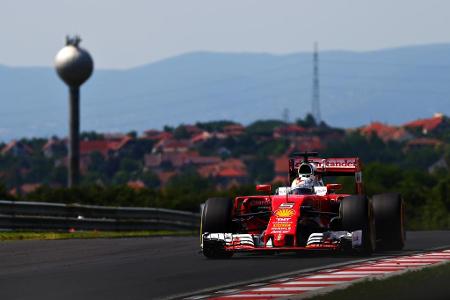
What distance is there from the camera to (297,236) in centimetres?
2027

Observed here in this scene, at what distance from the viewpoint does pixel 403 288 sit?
14672 mm

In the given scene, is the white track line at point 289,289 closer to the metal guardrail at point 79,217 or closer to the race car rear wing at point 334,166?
the race car rear wing at point 334,166

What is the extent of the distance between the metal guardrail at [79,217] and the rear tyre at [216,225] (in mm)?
10040

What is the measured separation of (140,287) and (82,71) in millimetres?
76787

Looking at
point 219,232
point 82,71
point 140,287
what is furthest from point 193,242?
point 82,71

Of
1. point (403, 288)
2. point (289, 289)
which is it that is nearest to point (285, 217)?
point (289, 289)

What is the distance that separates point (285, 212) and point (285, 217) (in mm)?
115

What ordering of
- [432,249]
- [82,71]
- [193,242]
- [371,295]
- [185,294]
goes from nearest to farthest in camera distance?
[371,295], [185,294], [432,249], [193,242], [82,71]

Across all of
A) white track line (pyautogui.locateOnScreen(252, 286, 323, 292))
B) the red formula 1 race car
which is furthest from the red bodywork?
white track line (pyautogui.locateOnScreen(252, 286, 323, 292))

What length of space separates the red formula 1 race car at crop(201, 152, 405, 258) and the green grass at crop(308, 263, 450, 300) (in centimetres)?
374

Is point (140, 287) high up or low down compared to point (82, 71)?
down

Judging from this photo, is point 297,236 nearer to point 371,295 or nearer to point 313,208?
point 313,208

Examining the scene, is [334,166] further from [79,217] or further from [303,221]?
[79,217]

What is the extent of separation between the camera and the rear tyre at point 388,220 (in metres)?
22.4
